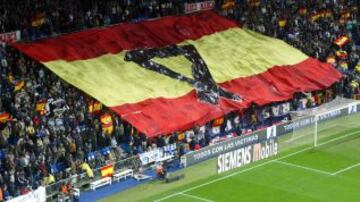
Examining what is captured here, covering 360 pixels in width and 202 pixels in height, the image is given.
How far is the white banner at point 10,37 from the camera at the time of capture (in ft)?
134

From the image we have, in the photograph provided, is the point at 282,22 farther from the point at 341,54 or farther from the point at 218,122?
the point at 218,122

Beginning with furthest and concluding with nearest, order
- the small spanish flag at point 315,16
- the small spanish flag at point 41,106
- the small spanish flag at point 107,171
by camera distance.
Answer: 1. the small spanish flag at point 315,16
2. the small spanish flag at point 41,106
3. the small spanish flag at point 107,171

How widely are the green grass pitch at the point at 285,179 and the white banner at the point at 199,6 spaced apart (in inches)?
497

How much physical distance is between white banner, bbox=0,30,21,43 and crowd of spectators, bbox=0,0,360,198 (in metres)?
0.37

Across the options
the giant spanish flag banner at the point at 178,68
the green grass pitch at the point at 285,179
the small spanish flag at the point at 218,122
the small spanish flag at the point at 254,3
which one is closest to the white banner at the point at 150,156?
the giant spanish flag banner at the point at 178,68

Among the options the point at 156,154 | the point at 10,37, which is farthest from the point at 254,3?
the point at 156,154

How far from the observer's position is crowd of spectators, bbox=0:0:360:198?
1373 inches

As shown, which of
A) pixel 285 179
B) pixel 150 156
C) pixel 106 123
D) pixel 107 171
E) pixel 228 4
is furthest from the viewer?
pixel 228 4

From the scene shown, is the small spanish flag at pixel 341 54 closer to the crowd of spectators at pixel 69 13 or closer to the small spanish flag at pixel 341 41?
the small spanish flag at pixel 341 41

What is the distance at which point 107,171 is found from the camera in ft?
118

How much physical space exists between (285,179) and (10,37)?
52.1 ft

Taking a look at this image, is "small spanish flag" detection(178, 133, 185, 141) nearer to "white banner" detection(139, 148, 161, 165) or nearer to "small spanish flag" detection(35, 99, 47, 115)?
"white banner" detection(139, 148, 161, 165)

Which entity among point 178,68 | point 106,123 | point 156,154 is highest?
point 178,68

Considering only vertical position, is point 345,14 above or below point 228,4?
below
